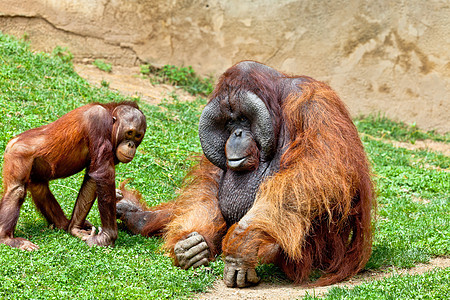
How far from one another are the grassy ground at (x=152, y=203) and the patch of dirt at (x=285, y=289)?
0.23 feet

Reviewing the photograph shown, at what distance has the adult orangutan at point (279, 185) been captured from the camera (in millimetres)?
3439

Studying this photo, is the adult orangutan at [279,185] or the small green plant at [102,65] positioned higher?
the adult orangutan at [279,185]

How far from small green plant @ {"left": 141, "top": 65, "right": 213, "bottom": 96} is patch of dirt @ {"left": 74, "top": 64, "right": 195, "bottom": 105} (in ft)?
0.30

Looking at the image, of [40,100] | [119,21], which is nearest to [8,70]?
[40,100]

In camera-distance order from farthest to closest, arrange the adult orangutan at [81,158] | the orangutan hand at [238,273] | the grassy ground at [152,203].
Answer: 1. the adult orangutan at [81,158]
2. the orangutan hand at [238,273]
3. the grassy ground at [152,203]

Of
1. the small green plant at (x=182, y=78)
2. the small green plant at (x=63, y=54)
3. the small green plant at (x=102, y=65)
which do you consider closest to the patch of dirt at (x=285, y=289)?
the small green plant at (x=182, y=78)

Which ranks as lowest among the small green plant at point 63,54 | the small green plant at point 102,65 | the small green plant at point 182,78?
the small green plant at point 182,78

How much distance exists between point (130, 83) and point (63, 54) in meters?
0.90

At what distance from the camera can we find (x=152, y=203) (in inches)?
195

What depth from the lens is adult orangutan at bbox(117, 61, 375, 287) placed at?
3.44 meters

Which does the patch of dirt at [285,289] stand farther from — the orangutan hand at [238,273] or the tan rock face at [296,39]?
the tan rock face at [296,39]

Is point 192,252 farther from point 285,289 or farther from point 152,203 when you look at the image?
point 152,203

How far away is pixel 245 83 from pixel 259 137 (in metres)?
0.33

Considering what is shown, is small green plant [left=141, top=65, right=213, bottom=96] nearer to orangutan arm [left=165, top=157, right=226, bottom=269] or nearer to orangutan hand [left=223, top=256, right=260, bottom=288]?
orangutan arm [left=165, top=157, right=226, bottom=269]
